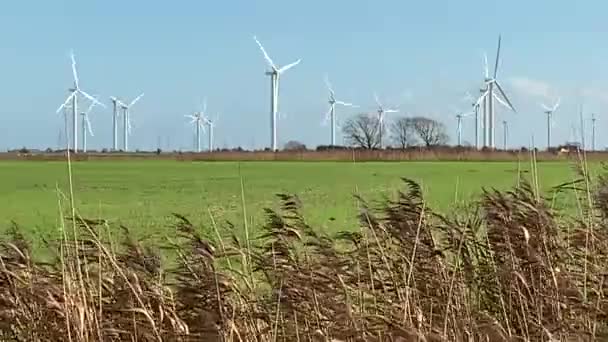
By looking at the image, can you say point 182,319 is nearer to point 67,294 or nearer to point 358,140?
point 67,294

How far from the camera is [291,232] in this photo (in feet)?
21.0

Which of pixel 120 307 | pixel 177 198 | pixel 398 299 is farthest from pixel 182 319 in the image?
pixel 177 198

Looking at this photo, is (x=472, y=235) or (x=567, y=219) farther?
(x=567, y=219)

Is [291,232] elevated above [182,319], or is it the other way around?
[291,232]

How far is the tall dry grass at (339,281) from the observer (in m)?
5.73

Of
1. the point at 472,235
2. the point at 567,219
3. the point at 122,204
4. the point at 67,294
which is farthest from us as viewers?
the point at 122,204

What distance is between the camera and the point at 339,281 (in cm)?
596

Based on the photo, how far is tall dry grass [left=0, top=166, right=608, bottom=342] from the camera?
573 cm

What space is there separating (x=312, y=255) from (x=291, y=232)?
220mm

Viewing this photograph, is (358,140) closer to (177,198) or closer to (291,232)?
(177,198)

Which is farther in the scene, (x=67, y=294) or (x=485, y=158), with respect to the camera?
(x=485, y=158)

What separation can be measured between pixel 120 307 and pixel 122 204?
58.6 ft

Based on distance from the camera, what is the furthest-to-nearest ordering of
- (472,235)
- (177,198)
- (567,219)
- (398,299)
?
(177,198) < (567,219) < (472,235) < (398,299)

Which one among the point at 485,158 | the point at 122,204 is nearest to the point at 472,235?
the point at 122,204
